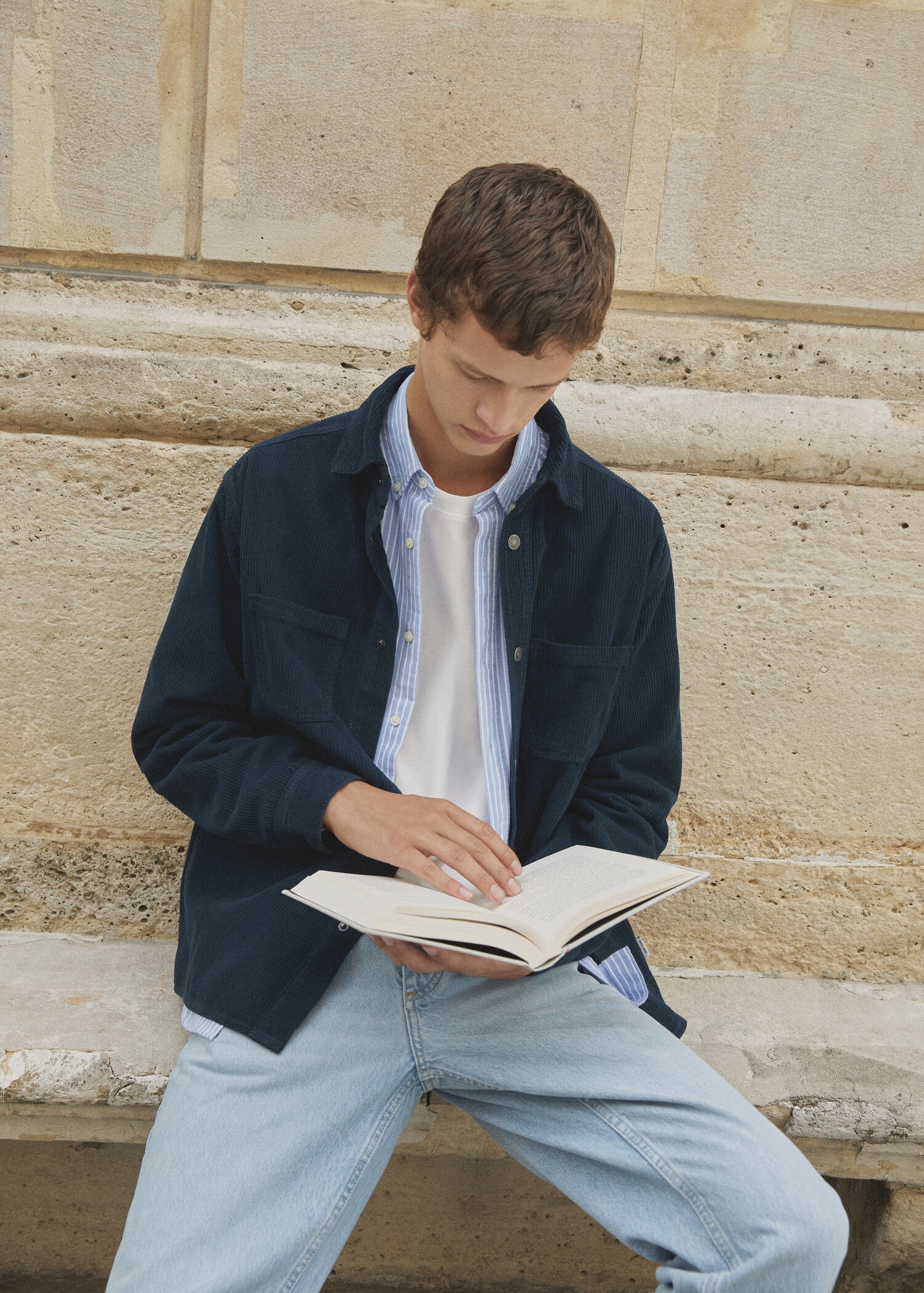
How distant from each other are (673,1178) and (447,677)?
2.45ft

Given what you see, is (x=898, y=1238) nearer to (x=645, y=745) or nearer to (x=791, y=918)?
(x=791, y=918)

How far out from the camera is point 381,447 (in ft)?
5.44

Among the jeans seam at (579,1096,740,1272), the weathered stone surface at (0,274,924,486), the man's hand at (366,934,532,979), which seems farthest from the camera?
the weathered stone surface at (0,274,924,486)

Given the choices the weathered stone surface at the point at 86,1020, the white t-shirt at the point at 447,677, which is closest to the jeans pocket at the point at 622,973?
the white t-shirt at the point at 447,677

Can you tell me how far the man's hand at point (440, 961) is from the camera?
1.40 meters

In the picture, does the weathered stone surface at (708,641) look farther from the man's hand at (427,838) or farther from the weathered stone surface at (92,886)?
the man's hand at (427,838)

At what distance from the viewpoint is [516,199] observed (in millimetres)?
1411

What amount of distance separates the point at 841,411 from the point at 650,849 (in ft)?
3.23

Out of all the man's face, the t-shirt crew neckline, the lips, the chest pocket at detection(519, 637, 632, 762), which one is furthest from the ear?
the chest pocket at detection(519, 637, 632, 762)

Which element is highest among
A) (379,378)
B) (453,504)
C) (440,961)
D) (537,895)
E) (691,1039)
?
(379,378)

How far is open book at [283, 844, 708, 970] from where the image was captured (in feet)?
3.89

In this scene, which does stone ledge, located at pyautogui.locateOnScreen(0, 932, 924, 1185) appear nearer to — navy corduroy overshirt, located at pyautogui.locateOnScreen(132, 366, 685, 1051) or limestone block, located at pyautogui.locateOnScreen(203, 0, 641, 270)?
navy corduroy overshirt, located at pyautogui.locateOnScreen(132, 366, 685, 1051)

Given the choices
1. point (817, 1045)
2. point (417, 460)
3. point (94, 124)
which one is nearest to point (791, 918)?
point (817, 1045)

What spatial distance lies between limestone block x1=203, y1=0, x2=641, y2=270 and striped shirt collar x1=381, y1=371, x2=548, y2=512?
0.58 meters
